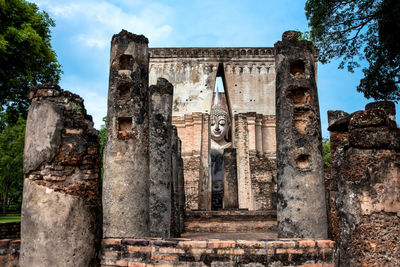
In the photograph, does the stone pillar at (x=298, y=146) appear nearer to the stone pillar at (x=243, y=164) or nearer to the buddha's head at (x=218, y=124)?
the stone pillar at (x=243, y=164)

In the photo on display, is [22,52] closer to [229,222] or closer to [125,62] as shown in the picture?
[125,62]

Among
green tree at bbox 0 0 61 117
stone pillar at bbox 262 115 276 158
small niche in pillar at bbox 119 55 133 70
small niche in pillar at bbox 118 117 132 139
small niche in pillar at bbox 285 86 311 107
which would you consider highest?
green tree at bbox 0 0 61 117

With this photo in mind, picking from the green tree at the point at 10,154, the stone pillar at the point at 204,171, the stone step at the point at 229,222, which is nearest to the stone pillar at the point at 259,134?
the stone pillar at the point at 204,171

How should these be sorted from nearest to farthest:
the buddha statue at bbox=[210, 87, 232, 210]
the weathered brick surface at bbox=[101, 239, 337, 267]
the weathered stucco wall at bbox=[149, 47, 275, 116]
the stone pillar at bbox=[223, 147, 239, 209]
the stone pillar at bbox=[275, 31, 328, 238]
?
the weathered brick surface at bbox=[101, 239, 337, 267] < the stone pillar at bbox=[275, 31, 328, 238] < the stone pillar at bbox=[223, 147, 239, 209] < the buddha statue at bbox=[210, 87, 232, 210] < the weathered stucco wall at bbox=[149, 47, 275, 116]

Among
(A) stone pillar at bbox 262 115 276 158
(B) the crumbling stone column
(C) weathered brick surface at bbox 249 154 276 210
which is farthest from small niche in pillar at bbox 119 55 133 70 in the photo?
(A) stone pillar at bbox 262 115 276 158

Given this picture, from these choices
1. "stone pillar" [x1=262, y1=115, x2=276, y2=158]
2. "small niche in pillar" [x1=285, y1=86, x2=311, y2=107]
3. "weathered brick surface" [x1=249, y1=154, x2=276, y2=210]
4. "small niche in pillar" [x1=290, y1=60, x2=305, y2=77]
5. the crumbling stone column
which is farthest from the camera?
"stone pillar" [x1=262, y1=115, x2=276, y2=158]

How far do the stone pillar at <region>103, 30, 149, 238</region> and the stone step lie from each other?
21.2 feet

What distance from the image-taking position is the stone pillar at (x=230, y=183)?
53.3ft

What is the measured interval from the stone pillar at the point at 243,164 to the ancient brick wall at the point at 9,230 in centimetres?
1180

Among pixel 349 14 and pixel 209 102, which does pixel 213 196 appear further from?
pixel 349 14

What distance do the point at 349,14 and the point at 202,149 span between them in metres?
10.6

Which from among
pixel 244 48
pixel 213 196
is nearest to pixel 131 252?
pixel 213 196

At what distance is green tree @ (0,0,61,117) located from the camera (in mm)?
12586

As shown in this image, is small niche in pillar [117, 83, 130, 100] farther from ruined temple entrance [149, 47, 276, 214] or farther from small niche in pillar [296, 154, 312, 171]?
ruined temple entrance [149, 47, 276, 214]
